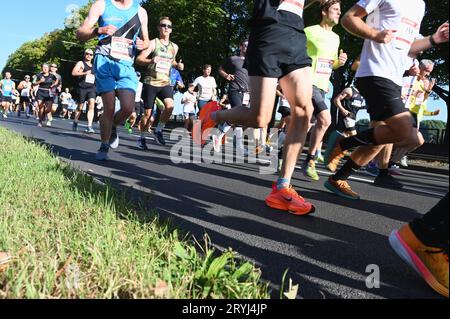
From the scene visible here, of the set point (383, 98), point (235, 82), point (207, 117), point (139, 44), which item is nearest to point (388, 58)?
point (383, 98)

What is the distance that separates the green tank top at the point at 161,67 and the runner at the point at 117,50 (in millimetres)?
2267

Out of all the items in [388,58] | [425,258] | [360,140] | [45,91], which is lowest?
[425,258]

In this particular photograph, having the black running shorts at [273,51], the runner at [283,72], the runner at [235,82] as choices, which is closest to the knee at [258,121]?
the runner at [283,72]

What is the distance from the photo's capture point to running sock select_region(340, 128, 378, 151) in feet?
13.5

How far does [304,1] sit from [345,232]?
192cm

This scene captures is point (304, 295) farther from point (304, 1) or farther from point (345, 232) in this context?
point (304, 1)

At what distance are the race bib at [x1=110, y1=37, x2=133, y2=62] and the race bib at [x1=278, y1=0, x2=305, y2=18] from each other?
2910 millimetres

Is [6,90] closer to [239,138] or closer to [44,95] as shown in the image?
[44,95]

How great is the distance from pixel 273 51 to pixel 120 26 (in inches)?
118

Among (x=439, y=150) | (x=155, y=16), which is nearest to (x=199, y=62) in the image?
(x=155, y=16)

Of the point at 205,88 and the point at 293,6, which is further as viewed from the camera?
the point at 205,88

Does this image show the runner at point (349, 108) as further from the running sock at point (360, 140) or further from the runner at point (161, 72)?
the running sock at point (360, 140)

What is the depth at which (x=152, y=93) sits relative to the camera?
27.6ft

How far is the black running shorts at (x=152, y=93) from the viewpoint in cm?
841
